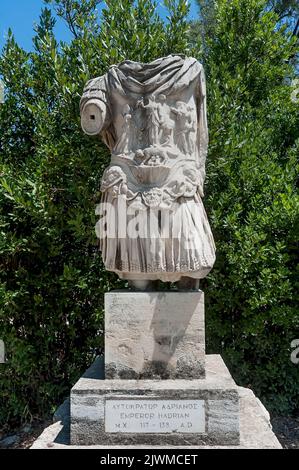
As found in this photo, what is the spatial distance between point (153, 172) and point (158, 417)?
1.32 meters

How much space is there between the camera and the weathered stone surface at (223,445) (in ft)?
7.82

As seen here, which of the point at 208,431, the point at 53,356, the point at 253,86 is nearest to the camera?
the point at 208,431

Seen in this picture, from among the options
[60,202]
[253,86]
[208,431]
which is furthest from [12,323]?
[253,86]

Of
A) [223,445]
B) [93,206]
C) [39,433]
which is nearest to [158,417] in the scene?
[223,445]

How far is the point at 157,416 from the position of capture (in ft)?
7.82

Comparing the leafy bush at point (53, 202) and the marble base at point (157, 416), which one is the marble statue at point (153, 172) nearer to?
the marble base at point (157, 416)

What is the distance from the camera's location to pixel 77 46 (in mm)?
4305

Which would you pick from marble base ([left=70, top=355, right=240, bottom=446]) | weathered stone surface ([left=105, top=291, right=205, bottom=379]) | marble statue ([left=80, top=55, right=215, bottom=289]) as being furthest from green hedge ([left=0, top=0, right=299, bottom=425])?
marble base ([left=70, top=355, right=240, bottom=446])

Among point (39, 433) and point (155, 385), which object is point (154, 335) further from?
point (39, 433)

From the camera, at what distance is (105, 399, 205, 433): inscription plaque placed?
238 cm

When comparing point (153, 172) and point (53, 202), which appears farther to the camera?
point (53, 202)

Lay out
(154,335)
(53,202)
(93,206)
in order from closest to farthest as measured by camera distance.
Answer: (154,335), (93,206), (53,202)

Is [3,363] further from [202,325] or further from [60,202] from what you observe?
[202,325]

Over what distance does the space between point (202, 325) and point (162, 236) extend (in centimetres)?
54
